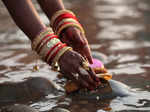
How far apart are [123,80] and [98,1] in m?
4.54

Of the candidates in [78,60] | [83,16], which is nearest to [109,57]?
[78,60]

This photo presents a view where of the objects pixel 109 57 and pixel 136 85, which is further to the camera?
pixel 109 57

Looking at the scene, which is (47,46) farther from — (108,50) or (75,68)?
(108,50)

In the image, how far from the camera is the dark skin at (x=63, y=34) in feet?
8.24

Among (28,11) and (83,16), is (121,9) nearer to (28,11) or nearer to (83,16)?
(83,16)

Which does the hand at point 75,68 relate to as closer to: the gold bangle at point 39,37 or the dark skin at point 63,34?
the dark skin at point 63,34

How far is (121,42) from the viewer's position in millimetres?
4734

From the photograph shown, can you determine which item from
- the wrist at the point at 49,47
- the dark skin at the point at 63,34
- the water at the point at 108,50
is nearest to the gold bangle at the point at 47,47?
the wrist at the point at 49,47

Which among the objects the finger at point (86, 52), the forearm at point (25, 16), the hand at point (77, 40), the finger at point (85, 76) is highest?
the forearm at point (25, 16)

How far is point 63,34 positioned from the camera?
2.97m

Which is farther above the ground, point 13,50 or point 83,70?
A: point 13,50

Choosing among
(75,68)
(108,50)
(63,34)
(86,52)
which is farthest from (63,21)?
(108,50)

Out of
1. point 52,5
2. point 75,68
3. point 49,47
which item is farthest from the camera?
point 52,5

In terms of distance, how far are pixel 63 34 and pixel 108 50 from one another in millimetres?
1493
